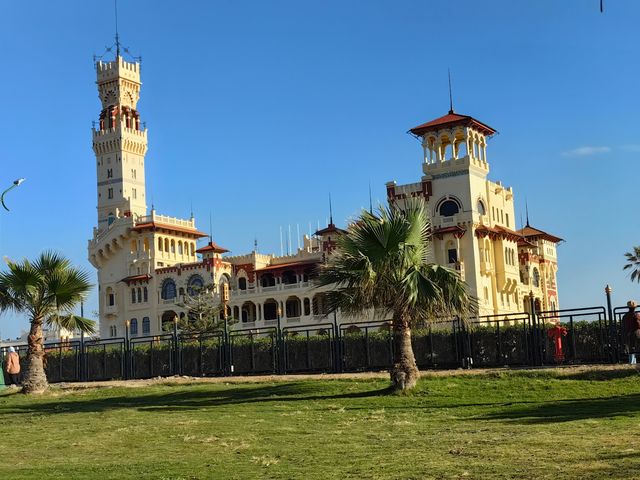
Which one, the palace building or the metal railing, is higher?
the palace building

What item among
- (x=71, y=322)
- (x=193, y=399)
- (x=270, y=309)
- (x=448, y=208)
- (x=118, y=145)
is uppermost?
(x=118, y=145)

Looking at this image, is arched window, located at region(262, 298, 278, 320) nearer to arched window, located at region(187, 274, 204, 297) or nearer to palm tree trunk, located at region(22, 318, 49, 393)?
arched window, located at region(187, 274, 204, 297)

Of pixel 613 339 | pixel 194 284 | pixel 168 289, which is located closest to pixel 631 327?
pixel 613 339

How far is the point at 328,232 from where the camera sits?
81688 mm

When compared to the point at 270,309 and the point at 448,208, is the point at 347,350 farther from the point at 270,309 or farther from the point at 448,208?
the point at 270,309

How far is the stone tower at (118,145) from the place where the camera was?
4112 inches

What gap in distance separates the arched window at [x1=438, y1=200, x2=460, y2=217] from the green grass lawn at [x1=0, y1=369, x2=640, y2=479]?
49337 millimetres

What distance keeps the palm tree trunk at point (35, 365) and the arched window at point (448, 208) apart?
47.9 meters

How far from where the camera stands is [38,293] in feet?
96.2

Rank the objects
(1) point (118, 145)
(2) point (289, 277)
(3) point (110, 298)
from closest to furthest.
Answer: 1. (2) point (289, 277)
2. (3) point (110, 298)
3. (1) point (118, 145)

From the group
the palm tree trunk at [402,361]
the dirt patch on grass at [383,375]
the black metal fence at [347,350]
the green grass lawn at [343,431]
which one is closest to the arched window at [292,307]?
the black metal fence at [347,350]

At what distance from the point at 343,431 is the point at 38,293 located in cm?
1549

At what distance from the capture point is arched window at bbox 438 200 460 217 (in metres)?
73.8

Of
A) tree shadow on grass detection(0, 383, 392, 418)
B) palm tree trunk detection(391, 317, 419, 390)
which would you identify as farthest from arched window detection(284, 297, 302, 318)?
palm tree trunk detection(391, 317, 419, 390)
